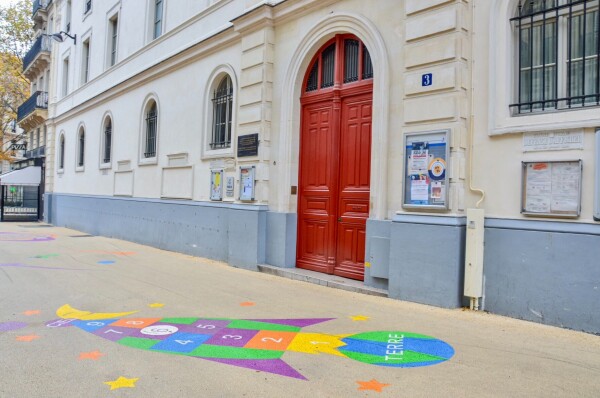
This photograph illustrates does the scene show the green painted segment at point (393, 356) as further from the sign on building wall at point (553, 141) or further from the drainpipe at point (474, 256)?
the sign on building wall at point (553, 141)

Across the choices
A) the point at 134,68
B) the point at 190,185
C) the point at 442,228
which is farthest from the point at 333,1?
the point at 134,68

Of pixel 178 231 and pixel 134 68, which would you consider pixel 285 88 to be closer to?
pixel 178 231

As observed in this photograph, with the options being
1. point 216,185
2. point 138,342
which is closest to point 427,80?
point 138,342

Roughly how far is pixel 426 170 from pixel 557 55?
204 cm

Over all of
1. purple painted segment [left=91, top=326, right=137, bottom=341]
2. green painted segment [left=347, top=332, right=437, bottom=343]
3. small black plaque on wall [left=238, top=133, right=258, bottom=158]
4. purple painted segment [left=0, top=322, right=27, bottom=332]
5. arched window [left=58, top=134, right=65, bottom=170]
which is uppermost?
arched window [left=58, top=134, right=65, bottom=170]

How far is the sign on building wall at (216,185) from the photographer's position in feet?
34.9

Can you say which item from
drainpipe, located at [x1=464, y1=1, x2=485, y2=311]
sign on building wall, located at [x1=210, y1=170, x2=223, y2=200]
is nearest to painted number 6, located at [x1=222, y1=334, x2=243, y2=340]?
drainpipe, located at [x1=464, y1=1, x2=485, y2=311]

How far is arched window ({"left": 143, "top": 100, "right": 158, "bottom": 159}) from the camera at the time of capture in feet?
47.3

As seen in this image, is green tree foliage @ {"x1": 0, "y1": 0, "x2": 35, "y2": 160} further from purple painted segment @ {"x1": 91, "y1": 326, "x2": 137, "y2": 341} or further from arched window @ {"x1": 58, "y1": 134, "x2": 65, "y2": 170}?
purple painted segment @ {"x1": 91, "y1": 326, "x2": 137, "y2": 341}

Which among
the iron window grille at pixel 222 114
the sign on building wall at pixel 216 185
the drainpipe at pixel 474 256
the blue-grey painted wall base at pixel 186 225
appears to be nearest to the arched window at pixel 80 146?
the blue-grey painted wall base at pixel 186 225

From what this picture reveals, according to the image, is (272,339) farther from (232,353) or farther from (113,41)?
(113,41)

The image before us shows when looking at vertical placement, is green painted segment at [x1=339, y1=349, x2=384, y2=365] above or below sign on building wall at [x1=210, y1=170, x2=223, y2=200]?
below

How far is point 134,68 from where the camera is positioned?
1541 cm

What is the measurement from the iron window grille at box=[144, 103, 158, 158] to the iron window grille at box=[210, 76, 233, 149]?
3.65m
